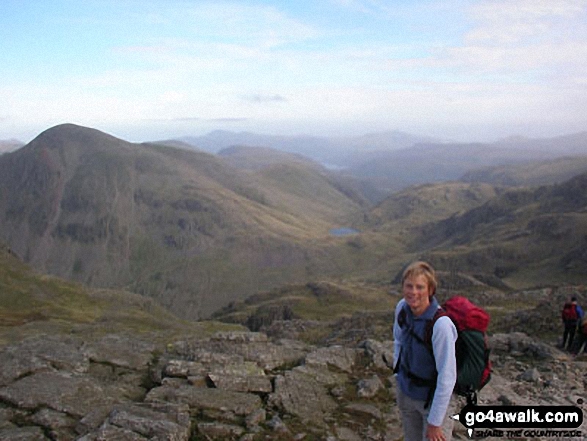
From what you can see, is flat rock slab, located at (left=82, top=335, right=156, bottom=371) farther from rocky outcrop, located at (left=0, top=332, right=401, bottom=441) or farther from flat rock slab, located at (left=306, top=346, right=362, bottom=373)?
flat rock slab, located at (left=306, top=346, right=362, bottom=373)

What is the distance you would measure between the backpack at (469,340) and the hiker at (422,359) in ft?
0.87

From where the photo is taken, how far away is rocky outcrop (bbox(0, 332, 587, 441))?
51.7 feet

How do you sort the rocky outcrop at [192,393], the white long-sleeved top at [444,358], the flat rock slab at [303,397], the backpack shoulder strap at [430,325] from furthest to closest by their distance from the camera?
1. the flat rock slab at [303,397]
2. the rocky outcrop at [192,393]
3. the backpack shoulder strap at [430,325]
4. the white long-sleeved top at [444,358]

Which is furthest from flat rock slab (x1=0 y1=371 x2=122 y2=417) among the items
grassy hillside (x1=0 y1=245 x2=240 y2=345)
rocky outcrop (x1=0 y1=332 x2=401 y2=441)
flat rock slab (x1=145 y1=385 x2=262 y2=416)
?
grassy hillside (x1=0 y1=245 x2=240 y2=345)

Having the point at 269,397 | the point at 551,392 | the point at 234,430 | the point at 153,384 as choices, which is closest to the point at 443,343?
the point at 234,430

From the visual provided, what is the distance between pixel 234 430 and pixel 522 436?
9.57 m

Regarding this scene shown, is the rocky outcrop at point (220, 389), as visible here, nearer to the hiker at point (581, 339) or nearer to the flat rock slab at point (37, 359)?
the flat rock slab at point (37, 359)

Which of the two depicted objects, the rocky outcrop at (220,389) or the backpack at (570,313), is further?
the backpack at (570,313)

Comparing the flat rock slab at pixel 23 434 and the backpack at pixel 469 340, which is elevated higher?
the backpack at pixel 469 340

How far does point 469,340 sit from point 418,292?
4.73 feet

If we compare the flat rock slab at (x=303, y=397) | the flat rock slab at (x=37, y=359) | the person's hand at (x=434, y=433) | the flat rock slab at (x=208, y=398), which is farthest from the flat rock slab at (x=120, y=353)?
the person's hand at (x=434, y=433)

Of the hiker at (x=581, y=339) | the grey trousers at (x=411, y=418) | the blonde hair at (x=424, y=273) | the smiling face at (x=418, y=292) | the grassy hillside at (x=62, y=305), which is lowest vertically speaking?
the grassy hillside at (x=62, y=305)

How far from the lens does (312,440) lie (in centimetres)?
1570

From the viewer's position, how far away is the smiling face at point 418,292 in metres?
9.94
